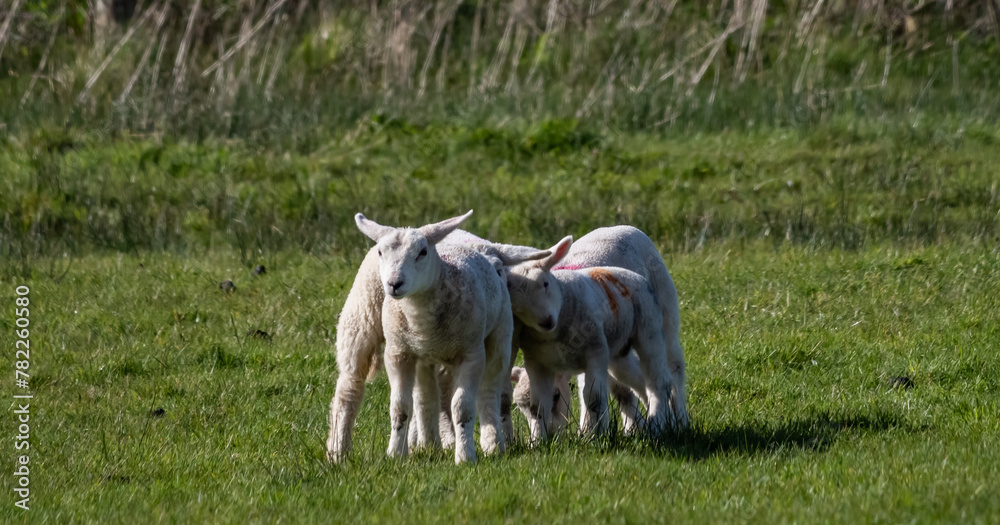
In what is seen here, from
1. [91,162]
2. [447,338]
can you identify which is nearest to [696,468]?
[447,338]

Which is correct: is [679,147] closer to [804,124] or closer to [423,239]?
[804,124]

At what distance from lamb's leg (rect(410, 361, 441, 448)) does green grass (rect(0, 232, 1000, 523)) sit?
7.5 inches

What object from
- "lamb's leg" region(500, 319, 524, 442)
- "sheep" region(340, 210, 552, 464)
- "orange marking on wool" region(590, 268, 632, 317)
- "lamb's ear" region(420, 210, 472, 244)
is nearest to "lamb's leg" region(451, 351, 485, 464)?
"sheep" region(340, 210, 552, 464)

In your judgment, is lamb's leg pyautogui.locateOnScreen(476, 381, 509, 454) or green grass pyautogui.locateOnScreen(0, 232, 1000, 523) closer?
green grass pyautogui.locateOnScreen(0, 232, 1000, 523)

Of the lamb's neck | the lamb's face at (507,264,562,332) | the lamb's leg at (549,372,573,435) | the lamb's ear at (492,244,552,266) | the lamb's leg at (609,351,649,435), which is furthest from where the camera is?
the lamb's leg at (549,372,573,435)

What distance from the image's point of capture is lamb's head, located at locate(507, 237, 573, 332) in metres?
5.49

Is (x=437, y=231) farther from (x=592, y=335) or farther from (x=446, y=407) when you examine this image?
(x=446, y=407)

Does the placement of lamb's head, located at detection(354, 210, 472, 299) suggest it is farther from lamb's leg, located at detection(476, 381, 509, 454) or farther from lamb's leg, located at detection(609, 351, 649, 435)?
lamb's leg, located at detection(609, 351, 649, 435)

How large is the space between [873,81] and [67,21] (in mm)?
12381

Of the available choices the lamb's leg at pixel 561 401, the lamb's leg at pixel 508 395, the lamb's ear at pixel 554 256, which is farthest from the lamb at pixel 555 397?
the lamb's ear at pixel 554 256

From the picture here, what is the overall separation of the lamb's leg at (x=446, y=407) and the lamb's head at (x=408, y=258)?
2.57ft

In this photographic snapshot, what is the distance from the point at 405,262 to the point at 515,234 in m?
6.98

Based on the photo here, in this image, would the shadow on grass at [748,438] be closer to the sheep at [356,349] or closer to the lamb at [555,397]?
the lamb at [555,397]

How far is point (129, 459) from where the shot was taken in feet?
18.6
